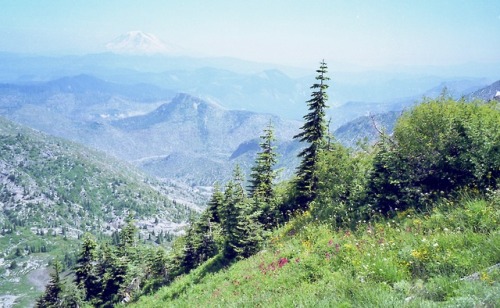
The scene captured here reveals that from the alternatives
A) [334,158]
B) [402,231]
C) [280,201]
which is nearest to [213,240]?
[280,201]

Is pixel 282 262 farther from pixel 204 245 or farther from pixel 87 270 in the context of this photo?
pixel 87 270

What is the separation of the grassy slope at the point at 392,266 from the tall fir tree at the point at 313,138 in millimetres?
14626

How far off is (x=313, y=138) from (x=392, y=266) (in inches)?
942

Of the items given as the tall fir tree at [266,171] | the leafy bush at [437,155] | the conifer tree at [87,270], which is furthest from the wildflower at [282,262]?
the conifer tree at [87,270]

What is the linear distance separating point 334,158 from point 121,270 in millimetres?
44890

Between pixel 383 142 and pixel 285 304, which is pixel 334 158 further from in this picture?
pixel 285 304

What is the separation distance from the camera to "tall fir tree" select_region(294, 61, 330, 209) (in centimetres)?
2995

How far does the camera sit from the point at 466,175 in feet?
40.6

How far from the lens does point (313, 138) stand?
3155cm

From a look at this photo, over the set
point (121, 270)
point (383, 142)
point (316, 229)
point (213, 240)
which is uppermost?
point (383, 142)

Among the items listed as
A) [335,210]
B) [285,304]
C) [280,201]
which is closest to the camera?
[285,304]

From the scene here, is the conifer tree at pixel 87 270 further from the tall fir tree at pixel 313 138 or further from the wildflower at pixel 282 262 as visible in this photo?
the wildflower at pixel 282 262

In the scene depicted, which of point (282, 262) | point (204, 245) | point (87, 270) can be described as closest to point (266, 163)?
point (204, 245)

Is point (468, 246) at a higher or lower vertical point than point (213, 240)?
higher
